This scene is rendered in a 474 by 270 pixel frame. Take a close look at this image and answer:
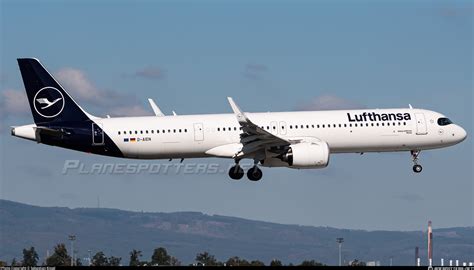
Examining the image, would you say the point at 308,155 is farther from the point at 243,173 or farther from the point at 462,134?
the point at 462,134

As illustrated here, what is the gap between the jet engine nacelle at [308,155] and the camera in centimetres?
7631

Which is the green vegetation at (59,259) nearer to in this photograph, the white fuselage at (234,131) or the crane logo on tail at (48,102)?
the crane logo on tail at (48,102)

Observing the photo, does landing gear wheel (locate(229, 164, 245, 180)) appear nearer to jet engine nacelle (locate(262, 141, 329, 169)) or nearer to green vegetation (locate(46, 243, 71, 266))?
jet engine nacelle (locate(262, 141, 329, 169))

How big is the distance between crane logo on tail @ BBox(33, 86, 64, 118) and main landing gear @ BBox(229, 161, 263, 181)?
46.8 ft

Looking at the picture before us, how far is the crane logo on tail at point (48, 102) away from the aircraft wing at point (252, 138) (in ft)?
47.1

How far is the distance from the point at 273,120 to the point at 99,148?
535 inches

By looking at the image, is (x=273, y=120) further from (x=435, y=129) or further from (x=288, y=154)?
(x=435, y=129)

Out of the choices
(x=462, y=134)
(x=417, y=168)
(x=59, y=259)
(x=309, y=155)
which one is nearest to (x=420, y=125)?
(x=417, y=168)

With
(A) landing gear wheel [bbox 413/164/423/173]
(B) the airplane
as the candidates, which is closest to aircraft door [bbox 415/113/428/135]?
(B) the airplane

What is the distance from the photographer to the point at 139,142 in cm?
7831

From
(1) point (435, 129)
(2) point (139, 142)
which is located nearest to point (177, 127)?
(2) point (139, 142)

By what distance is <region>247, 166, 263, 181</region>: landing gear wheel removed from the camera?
7988cm

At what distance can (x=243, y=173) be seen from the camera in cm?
8088

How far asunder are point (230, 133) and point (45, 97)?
585 inches
